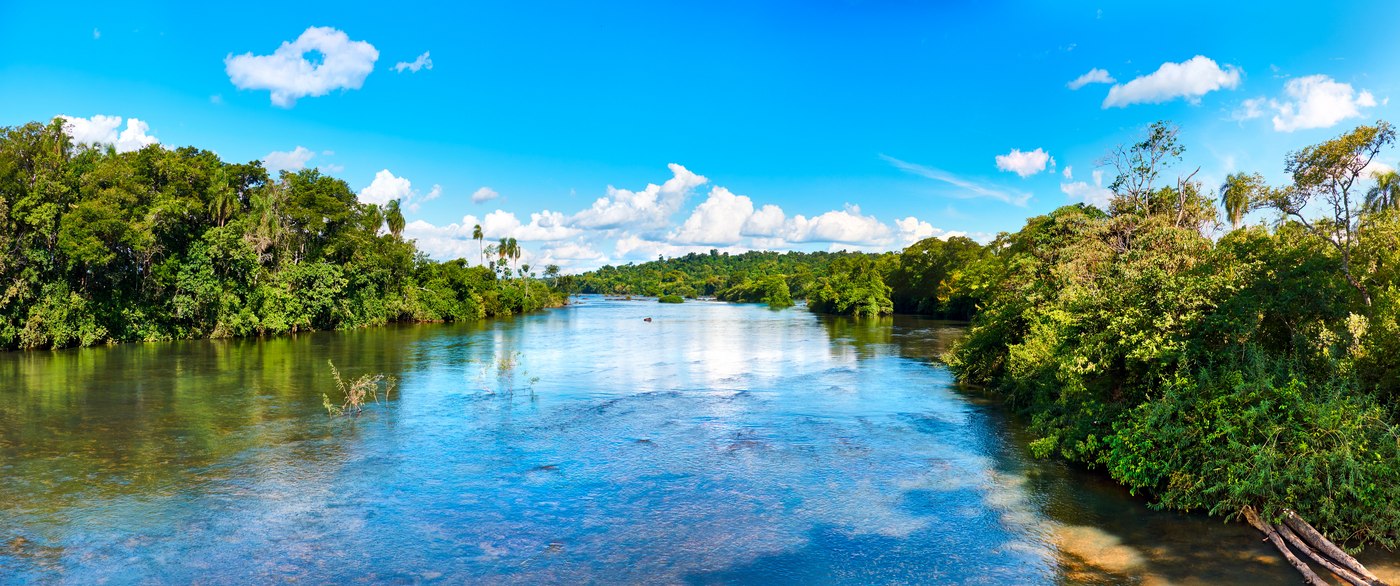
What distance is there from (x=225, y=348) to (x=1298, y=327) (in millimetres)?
46144

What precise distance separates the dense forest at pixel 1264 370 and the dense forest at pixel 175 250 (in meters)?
44.6

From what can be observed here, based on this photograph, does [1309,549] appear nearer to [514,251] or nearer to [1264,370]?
[1264,370]

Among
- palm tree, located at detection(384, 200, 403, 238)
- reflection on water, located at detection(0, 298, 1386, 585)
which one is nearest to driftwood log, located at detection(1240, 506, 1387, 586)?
reflection on water, located at detection(0, 298, 1386, 585)

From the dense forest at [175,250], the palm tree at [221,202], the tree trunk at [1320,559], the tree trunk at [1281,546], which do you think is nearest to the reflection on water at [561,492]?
the tree trunk at [1281,546]

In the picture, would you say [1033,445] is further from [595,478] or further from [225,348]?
[225,348]

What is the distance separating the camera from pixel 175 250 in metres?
45.4

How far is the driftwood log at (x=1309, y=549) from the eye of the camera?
9.15m

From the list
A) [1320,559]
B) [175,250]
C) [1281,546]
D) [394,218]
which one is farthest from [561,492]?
[394,218]

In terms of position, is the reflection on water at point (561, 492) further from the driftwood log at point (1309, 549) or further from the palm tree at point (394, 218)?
the palm tree at point (394, 218)

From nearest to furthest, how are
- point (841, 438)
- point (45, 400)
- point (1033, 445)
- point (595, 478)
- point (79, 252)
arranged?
1. point (595, 478)
2. point (1033, 445)
3. point (841, 438)
4. point (45, 400)
5. point (79, 252)

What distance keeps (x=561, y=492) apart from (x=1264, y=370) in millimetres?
12245

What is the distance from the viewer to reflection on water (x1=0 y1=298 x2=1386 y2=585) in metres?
10.3

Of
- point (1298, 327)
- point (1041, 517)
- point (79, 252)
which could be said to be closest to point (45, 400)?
point (79, 252)

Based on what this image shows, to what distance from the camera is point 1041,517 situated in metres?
12.3
